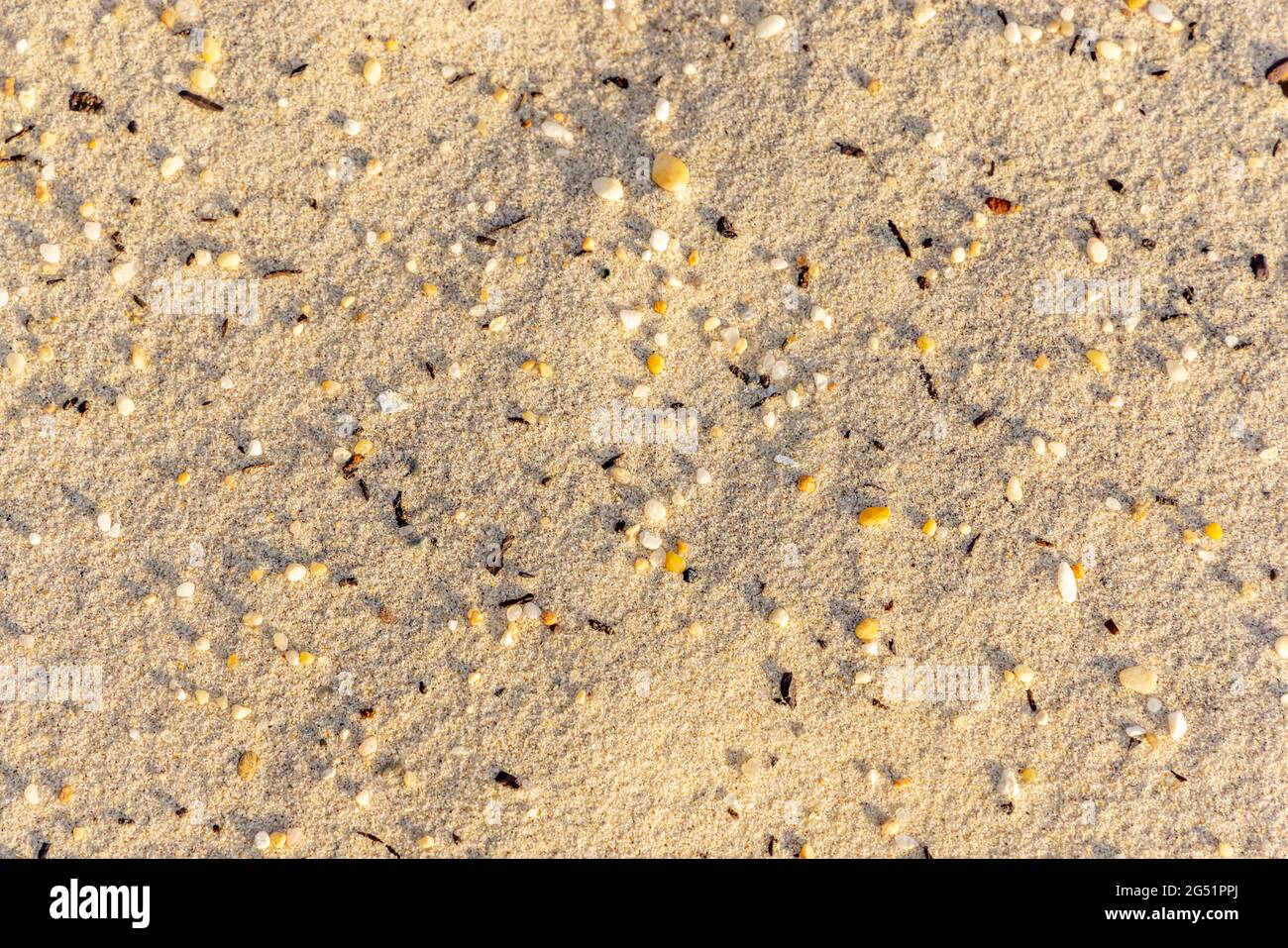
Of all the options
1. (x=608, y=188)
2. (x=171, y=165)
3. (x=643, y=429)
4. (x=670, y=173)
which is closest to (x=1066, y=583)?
(x=643, y=429)

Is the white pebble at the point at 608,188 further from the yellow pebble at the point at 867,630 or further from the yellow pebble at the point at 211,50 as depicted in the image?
the yellow pebble at the point at 867,630

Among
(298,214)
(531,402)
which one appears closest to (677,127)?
(531,402)

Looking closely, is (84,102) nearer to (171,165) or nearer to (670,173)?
(171,165)

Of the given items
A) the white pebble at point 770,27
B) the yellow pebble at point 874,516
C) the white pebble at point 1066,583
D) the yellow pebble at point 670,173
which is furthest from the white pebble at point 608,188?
the white pebble at point 1066,583

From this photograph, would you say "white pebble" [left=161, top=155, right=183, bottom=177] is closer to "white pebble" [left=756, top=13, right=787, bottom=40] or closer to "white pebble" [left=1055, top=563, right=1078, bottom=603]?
"white pebble" [left=756, top=13, right=787, bottom=40]
